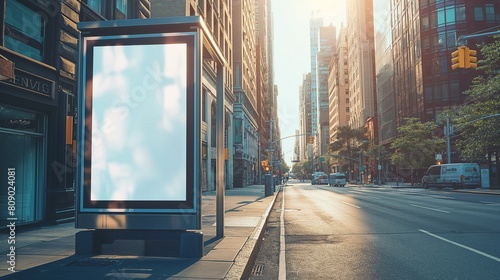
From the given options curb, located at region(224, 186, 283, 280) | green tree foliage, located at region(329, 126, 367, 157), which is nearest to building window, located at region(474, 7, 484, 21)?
green tree foliage, located at region(329, 126, 367, 157)

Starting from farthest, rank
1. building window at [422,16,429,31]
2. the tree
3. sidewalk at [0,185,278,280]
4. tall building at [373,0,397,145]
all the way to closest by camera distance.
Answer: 1. the tree
2. tall building at [373,0,397,145]
3. building window at [422,16,429,31]
4. sidewalk at [0,185,278,280]

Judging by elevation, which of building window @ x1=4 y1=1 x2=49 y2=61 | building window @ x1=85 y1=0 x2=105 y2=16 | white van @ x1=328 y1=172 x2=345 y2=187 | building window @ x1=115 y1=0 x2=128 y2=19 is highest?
building window @ x1=115 y1=0 x2=128 y2=19

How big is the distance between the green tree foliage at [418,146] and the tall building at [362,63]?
43.1 meters

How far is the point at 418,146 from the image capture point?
2055 inches

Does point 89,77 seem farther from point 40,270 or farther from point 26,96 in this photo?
point 26,96

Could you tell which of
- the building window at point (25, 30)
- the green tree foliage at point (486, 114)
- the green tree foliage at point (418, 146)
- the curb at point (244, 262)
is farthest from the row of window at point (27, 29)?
the green tree foliage at point (418, 146)

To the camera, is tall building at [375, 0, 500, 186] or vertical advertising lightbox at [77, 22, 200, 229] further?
tall building at [375, 0, 500, 186]

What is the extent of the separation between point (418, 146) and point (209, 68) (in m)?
31.5

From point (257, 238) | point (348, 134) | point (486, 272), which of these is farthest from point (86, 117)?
point (348, 134)

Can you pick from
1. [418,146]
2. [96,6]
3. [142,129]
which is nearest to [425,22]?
[418,146]

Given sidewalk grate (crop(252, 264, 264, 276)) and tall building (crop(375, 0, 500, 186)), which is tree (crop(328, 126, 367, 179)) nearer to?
tall building (crop(375, 0, 500, 186))

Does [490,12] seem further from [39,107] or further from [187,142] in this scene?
[187,142]

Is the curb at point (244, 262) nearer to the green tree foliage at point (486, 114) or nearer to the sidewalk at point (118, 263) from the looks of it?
the sidewalk at point (118, 263)

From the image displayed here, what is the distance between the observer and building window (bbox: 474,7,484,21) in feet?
184
